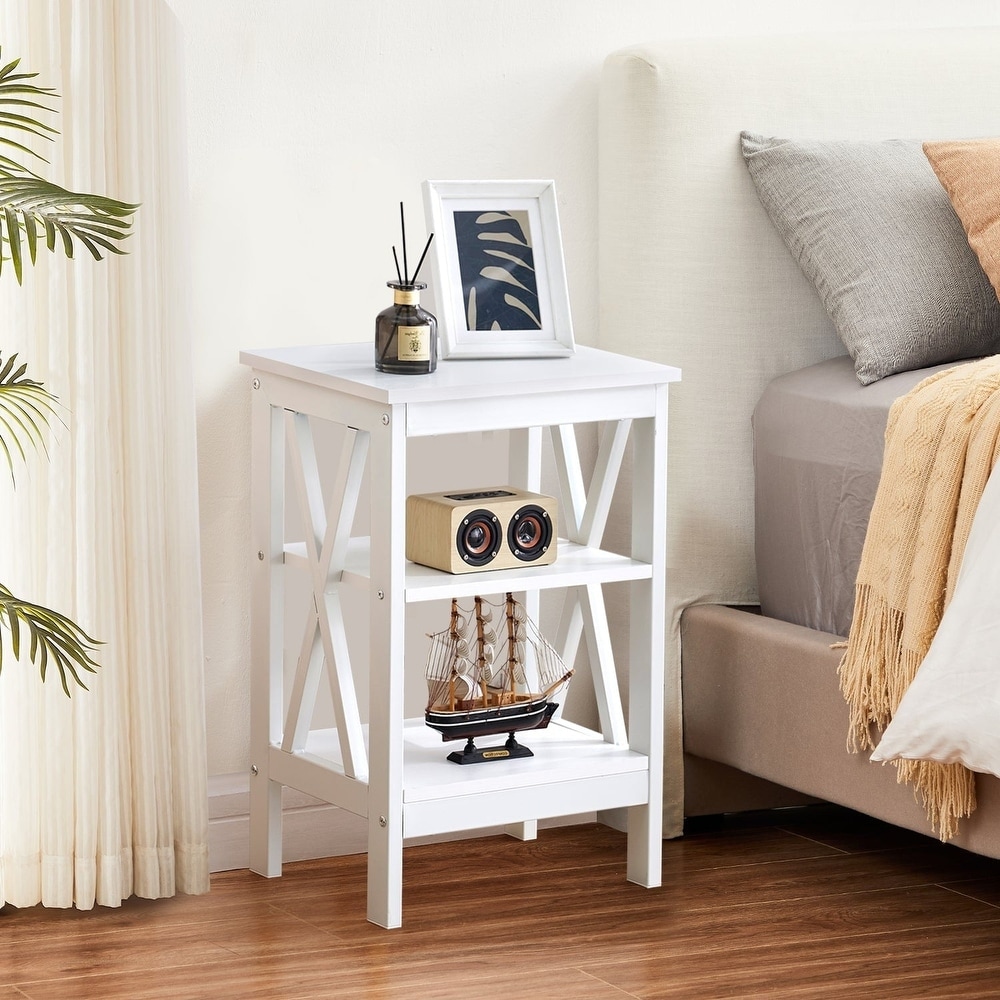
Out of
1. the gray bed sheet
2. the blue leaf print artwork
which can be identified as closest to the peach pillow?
the gray bed sheet

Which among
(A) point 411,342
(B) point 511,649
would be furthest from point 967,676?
(A) point 411,342

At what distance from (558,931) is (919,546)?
667mm

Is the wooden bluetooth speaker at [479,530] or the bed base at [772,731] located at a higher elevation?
the wooden bluetooth speaker at [479,530]

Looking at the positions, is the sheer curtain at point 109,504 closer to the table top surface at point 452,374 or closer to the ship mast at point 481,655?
the table top surface at point 452,374

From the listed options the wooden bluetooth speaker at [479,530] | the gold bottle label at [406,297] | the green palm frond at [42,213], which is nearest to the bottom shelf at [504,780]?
the wooden bluetooth speaker at [479,530]

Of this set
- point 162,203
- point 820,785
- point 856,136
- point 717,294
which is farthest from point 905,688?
point 162,203

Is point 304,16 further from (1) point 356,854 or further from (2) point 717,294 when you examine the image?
(1) point 356,854

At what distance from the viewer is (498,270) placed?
7.55 feet

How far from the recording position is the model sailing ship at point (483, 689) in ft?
7.45

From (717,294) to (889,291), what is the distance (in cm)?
26

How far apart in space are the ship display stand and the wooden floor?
0.08 meters

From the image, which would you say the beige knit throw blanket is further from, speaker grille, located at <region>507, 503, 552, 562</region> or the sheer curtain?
the sheer curtain

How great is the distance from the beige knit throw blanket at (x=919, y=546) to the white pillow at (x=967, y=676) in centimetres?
8

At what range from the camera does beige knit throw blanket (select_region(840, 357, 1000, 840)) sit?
2090 mm
